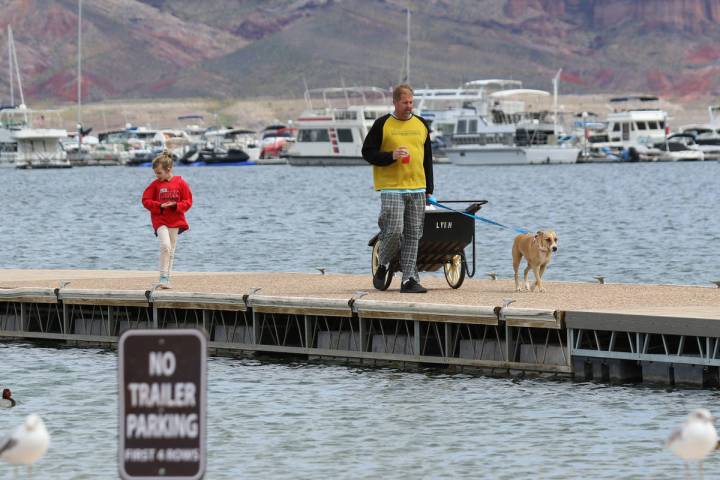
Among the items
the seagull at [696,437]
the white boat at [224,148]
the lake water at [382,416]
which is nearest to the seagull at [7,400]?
the lake water at [382,416]

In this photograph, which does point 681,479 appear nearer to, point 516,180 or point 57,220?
point 57,220

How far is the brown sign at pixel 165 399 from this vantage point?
773cm

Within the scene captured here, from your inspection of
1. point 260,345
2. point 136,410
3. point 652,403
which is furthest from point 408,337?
point 136,410

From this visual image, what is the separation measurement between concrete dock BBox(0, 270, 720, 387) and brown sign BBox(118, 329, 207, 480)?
951 centimetres

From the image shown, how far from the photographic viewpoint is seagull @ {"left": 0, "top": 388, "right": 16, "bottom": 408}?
16328 millimetres

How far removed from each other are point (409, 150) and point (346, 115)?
118 metres

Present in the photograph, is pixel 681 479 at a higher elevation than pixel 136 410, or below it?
below

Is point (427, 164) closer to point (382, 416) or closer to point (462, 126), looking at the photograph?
point (382, 416)

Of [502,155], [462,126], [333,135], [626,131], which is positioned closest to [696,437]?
[502,155]

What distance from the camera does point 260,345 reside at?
20031 mm

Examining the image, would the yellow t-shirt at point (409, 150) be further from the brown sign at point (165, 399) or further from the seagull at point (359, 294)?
the brown sign at point (165, 399)

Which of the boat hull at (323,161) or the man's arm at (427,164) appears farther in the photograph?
the boat hull at (323,161)

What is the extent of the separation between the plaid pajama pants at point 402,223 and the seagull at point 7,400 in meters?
4.59

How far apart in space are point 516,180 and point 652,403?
92089 mm
